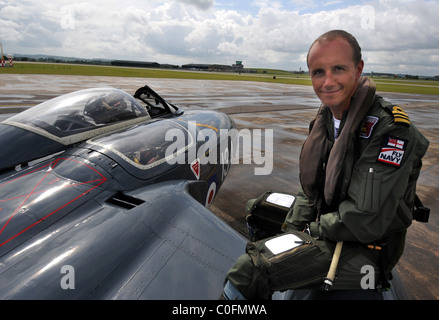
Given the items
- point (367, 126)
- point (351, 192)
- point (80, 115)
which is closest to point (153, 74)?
point (80, 115)

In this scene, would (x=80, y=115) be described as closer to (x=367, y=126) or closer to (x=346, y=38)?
(x=346, y=38)

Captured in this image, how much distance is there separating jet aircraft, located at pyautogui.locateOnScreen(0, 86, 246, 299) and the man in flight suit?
0.60 meters

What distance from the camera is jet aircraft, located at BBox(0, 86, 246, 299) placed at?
79.0 inches

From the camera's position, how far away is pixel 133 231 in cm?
244

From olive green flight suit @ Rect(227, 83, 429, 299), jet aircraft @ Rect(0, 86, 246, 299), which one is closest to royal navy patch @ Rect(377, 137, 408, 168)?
olive green flight suit @ Rect(227, 83, 429, 299)

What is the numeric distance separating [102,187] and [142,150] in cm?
82

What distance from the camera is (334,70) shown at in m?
1.77

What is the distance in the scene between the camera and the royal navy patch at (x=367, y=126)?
→ 1.73 m

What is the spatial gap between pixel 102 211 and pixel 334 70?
2.37m
